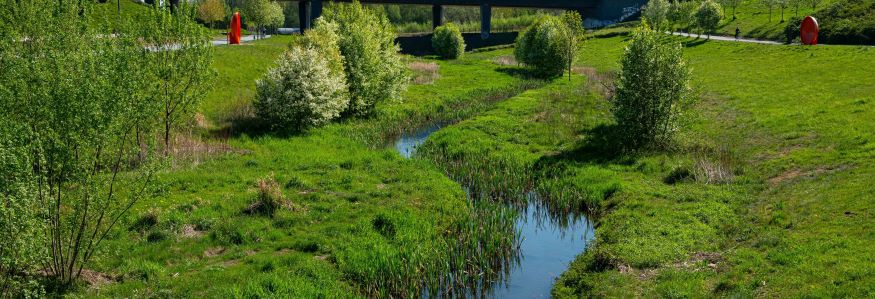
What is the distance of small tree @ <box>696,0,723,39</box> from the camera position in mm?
86875

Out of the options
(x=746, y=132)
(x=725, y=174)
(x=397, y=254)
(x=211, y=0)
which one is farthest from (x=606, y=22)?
(x=397, y=254)

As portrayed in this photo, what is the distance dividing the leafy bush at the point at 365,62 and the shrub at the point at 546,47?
73.4ft

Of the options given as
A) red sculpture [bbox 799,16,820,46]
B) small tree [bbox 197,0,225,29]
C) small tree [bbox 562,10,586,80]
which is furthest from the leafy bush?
red sculpture [bbox 799,16,820,46]

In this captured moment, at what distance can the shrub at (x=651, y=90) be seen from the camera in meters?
31.8

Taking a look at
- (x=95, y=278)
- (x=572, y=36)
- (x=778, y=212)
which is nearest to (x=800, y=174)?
(x=778, y=212)

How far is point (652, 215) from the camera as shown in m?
24.4

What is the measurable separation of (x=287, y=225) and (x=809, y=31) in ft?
201

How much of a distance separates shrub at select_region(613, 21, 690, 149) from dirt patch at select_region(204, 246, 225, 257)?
2018 centimetres

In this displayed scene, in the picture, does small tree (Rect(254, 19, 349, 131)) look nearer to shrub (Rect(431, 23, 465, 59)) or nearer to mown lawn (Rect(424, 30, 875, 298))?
mown lawn (Rect(424, 30, 875, 298))

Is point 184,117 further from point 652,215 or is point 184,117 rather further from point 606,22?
point 606,22

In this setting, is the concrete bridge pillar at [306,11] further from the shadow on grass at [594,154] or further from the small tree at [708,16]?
the shadow on grass at [594,154]

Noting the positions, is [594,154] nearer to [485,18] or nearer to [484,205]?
[484,205]

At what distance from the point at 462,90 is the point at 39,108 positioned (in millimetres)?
44005

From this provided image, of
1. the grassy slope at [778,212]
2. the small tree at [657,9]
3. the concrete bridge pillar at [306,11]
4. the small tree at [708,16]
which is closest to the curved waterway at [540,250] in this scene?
the grassy slope at [778,212]
